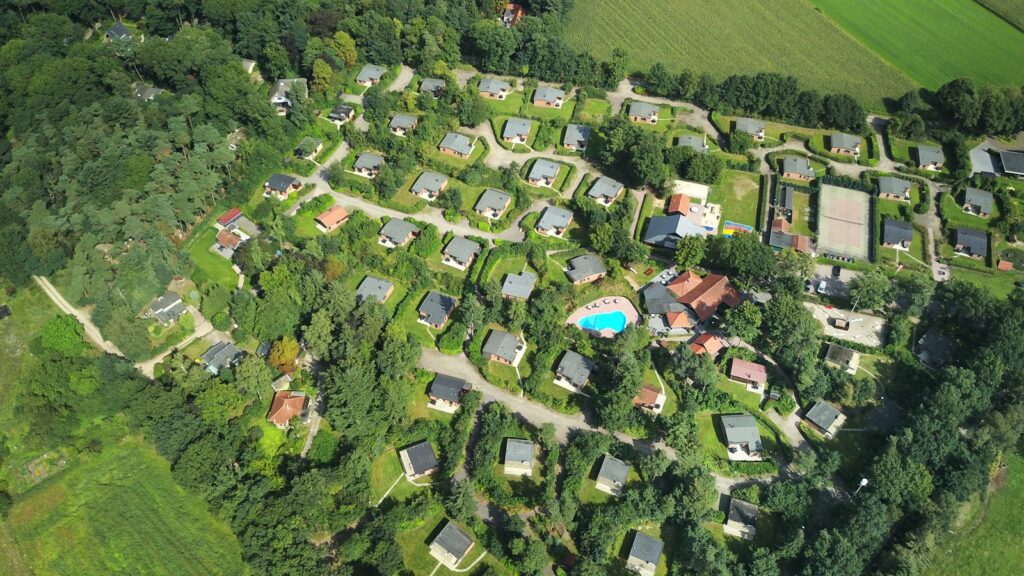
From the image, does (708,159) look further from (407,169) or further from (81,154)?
(81,154)

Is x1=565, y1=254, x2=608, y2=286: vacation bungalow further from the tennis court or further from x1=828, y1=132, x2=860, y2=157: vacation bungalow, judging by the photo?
x1=828, y1=132, x2=860, y2=157: vacation bungalow

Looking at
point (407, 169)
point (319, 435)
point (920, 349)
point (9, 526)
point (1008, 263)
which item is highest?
point (1008, 263)

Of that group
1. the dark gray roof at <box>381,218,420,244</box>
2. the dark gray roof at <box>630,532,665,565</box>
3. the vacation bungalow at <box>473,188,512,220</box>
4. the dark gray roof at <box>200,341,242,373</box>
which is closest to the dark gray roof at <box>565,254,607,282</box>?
the vacation bungalow at <box>473,188,512,220</box>

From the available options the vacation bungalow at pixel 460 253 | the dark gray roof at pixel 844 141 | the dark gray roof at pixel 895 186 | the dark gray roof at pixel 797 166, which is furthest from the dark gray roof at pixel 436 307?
the dark gray roof at pixel 844 141

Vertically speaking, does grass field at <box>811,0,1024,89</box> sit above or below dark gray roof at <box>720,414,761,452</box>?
above

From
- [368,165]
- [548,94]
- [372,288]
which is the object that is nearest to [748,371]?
[372,288]

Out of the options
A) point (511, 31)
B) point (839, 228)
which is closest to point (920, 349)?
point (839, 228)

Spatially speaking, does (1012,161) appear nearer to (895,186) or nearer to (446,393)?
(895,186)

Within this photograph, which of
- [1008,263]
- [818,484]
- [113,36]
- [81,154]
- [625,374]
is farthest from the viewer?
[113,36]
